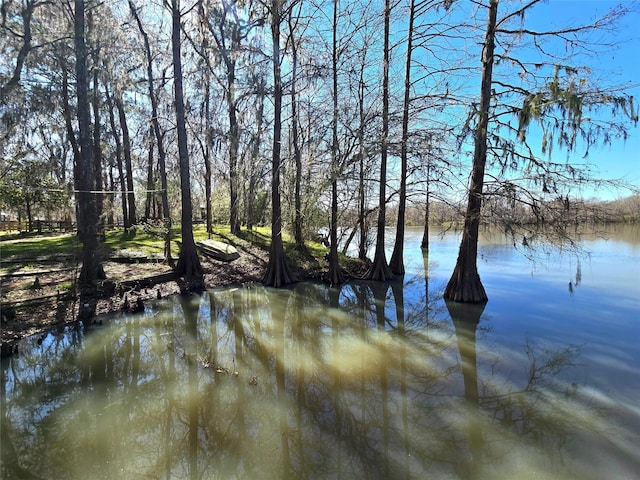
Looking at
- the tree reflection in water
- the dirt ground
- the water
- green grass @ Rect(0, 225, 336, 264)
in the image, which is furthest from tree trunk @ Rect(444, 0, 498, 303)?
green grass @ Rect(0, 225, 336, 264)

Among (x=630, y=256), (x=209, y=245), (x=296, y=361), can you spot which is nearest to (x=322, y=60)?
(x=209, y=245)

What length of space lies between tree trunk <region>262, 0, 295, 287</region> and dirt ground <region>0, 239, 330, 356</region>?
89 cm

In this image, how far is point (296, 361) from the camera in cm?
543

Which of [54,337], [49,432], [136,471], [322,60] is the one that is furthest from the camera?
[322,60]

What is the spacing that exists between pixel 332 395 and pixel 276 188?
8.21m

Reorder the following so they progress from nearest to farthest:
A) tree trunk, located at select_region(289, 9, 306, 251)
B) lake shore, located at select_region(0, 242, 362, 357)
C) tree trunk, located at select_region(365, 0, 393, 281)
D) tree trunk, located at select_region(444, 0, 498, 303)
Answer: lake shore, located at select_region(0, 242, 362, 357) → tree trunk, located at select_region(444, 0, 498, 303) → tree trunk, located at select_region(289, 9, 306, 251) → tree trunk, located at select_region(365, 0, 393, 281)

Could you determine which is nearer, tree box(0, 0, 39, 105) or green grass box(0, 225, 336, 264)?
tree box(0, 0, 39, 105)

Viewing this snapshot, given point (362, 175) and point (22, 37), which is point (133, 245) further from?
point (362, 175)

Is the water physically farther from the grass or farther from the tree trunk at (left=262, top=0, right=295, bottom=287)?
the grass

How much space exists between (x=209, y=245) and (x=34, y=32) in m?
7.96

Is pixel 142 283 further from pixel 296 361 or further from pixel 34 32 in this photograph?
pixel 34 32

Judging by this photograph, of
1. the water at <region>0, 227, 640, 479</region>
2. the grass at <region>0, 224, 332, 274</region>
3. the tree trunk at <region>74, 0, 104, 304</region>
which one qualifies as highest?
the tree trunk at <region>74, 0, 104, 304</region>

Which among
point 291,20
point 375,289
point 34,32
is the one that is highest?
point 291,20

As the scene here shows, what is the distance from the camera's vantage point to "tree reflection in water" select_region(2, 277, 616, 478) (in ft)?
10.3
